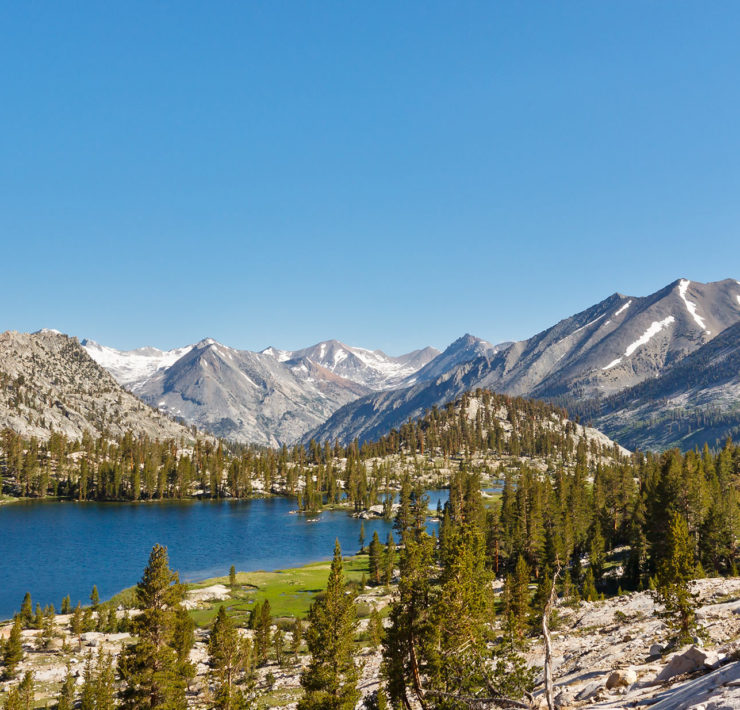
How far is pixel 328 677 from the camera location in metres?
39.0

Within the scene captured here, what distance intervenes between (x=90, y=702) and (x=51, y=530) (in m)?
134

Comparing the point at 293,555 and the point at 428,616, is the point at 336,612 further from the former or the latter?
the point at 293,555

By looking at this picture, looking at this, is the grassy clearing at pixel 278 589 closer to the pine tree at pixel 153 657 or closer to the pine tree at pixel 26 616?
the pine tree at pixel 26 616

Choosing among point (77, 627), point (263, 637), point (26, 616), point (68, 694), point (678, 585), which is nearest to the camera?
point (678, 585)

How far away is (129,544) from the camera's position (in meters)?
145

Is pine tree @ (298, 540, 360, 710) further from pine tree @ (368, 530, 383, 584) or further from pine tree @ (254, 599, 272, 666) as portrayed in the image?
pine tree @ (368, 530, 383, 584)

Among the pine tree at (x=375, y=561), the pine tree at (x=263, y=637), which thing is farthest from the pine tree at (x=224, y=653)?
the pine tree at (x=375, y=561)

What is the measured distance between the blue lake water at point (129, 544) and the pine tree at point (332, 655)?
75559 millimetres

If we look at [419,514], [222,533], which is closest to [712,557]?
[419,514]

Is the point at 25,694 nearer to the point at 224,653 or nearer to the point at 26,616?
the point at 224,653

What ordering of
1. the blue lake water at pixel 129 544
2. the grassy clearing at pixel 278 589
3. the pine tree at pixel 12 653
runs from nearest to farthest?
1. the pine tree at pixel 12 653
2. the grassy clearing at pixel 278 589
3. the blue lake water at pixel 129 544

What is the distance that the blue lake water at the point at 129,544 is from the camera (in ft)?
363

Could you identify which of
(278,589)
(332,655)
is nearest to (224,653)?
(332,655)

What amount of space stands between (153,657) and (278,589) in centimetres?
6504
